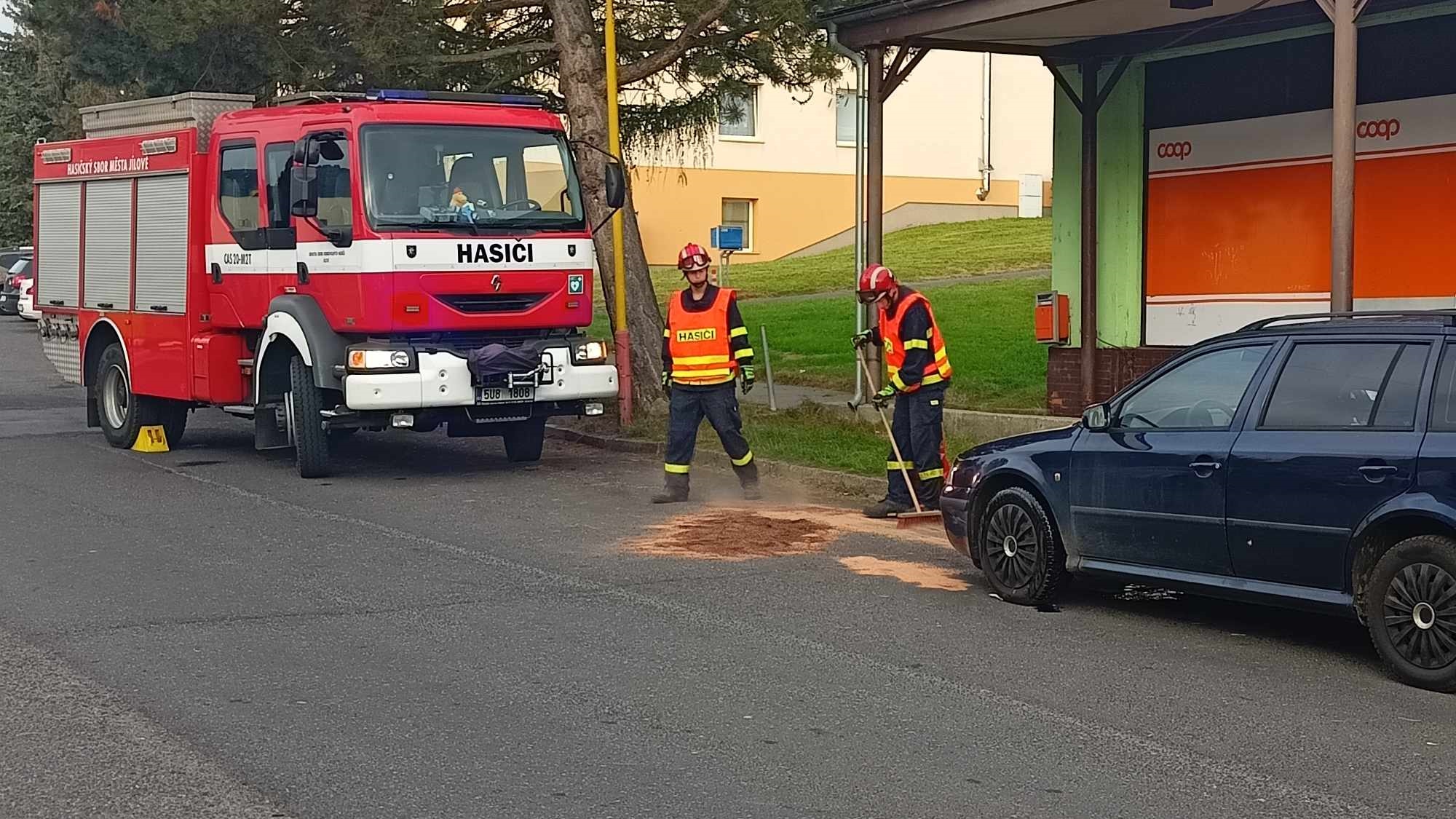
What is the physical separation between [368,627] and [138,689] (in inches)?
54.5

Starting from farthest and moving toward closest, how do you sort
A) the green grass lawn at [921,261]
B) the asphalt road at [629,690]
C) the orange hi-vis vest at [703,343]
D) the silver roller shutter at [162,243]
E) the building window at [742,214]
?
the building window at [742,214] < the green grass lawn at [921,261] < the silver roller shutter at [162,243] < the orange hi-vis vest at [703,343] < the asphalt road at [629,690]

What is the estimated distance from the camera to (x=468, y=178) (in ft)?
44.7

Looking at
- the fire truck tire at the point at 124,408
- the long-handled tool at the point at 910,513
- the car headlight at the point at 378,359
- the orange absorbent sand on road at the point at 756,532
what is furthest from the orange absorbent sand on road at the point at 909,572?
the fire truck tire at the point at 124,408

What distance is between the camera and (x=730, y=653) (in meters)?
7.64

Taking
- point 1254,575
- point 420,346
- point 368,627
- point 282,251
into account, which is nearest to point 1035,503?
point 1254,575

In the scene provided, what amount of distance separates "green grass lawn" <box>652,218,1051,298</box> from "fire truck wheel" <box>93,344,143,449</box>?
16.5 m

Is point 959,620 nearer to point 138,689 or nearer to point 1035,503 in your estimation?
point 1035,503

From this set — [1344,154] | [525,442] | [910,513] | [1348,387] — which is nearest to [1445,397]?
[1348,387]

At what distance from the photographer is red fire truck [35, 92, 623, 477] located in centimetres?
1323

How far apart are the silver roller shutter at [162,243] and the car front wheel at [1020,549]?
8.49 m

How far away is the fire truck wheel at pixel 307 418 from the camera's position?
13.6 meters

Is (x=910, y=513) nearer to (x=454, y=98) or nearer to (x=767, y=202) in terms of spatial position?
(x=454, y=98)

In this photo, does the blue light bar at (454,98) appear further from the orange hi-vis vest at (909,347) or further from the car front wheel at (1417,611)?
the car front wheel at (1417,611)

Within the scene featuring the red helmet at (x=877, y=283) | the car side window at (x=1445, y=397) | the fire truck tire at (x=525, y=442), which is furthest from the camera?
the fire truck tire at (x=525, y=442)
